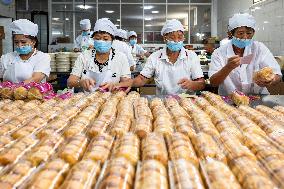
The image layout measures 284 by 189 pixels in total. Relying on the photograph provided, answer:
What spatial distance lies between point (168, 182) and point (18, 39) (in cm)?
340

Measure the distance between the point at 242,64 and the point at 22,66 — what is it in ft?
8.49

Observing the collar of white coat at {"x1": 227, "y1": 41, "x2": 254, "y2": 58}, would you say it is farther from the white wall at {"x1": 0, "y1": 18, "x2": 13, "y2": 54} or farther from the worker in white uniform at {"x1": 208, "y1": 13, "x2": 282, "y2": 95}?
the white wall at {"x1": 0, "y1": 18, "x2": 13, "y2": 54}

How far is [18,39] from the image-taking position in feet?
14.0

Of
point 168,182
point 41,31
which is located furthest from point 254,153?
point 41,31

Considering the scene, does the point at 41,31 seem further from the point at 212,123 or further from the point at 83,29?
the point at 212,123

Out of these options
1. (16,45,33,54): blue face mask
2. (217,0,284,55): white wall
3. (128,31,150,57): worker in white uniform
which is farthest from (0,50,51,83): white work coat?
(128,31,150,57): worker in white uniform

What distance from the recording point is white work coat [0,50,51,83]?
438cm

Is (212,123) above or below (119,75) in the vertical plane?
below

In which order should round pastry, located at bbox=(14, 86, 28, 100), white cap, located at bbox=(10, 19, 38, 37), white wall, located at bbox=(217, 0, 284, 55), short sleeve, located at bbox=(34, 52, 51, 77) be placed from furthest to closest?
white wall, located at bbox=(217, 0, 284, 55)
short sleeve, located at bbox=(34, 52, 51, 77)
white cap, located at bbox=(10, 19, 38, 37)
round pastry, located at bbox=(14, 86, 28, 100)

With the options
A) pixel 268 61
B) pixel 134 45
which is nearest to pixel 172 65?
pixel 268 61

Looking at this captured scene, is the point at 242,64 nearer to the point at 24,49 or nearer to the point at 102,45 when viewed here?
the point at 102,45

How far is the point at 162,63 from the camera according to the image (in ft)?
15.5

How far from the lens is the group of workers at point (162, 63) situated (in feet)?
13.5

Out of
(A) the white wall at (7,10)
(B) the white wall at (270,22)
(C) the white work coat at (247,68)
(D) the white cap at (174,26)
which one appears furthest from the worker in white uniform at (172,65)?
(A) the white wall at (7,10)
